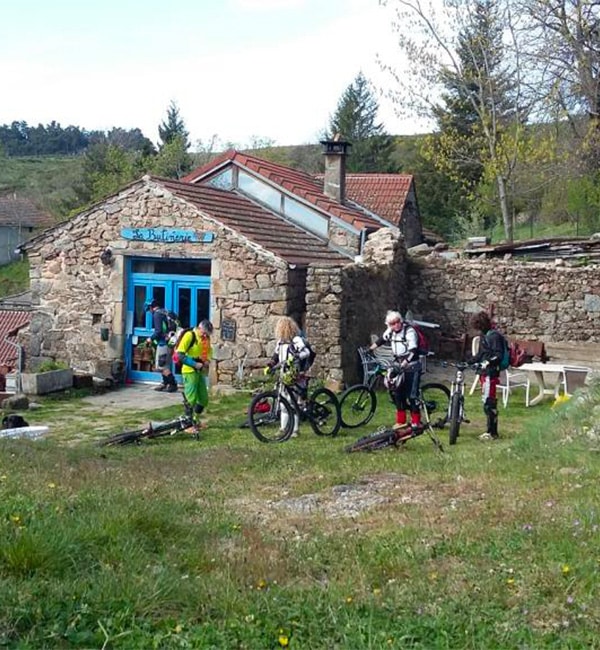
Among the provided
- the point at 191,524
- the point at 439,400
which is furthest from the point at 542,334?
the point at 191,524

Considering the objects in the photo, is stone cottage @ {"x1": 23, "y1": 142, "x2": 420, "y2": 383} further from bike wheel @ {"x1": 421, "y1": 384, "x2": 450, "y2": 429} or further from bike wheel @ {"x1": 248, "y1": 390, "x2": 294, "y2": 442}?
bike wheel @ {"x1": 248, "y1": 390, "x2": 294, "y2": 442}

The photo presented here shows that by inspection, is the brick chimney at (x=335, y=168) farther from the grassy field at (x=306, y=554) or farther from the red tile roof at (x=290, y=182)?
the grassy field at (x=306, y=554)

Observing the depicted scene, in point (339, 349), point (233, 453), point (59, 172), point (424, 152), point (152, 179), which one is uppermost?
point (59, 172)

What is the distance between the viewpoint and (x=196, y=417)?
38.9 ft

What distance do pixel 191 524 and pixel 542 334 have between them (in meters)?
14.1

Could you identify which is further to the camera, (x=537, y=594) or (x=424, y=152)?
(x=424, y=152)

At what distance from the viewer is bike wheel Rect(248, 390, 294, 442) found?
35.6 ft

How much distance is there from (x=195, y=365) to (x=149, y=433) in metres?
1.17

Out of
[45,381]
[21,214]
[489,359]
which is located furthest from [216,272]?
[21,214]

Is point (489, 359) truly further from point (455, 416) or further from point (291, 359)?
point (291, 359)

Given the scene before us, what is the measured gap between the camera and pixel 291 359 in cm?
1077

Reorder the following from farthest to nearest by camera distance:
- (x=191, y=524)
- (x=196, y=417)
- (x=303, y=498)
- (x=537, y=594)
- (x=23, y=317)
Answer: (x=23, y=317), (x=196, y=417), (x=303, y=498), (x=191, y=524), (x=537, y=594)

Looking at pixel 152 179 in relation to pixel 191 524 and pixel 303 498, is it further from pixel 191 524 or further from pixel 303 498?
pixel 191 524

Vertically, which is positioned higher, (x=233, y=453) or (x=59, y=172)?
(x=59, y=172)
